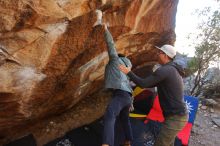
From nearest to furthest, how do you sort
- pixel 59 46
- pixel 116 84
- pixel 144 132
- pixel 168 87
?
pixel 168 87 < pixel 59 46 < pixel 116 84 < pixel 144 132

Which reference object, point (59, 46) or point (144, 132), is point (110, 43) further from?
point (144, 132)

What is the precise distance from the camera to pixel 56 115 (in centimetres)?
639

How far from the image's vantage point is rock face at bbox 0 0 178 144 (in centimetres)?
397

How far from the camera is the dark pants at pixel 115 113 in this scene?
438 cm

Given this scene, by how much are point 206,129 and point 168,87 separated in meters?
4.54

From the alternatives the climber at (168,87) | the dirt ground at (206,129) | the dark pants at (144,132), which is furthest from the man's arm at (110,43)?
the dirt ground at (206,129)

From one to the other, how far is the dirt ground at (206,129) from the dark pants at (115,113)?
2.82 m

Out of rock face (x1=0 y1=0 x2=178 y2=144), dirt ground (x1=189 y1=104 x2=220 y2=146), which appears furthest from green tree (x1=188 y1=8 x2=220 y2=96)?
rock face (x1=0 y1=0 x2=178 y2=144)

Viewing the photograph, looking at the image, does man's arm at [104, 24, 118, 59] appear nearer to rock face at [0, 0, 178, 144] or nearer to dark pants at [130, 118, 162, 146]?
rock face at [0, 0, 178, 144]

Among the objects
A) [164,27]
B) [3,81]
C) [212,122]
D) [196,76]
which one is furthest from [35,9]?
[196,76]

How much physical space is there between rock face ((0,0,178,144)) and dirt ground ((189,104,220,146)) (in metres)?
2.59

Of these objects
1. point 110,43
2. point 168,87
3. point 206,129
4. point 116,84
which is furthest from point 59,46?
point 206,129

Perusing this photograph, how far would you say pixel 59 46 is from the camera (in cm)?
455

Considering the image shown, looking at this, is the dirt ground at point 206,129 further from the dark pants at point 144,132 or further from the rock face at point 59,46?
the rock face at point 59,46
